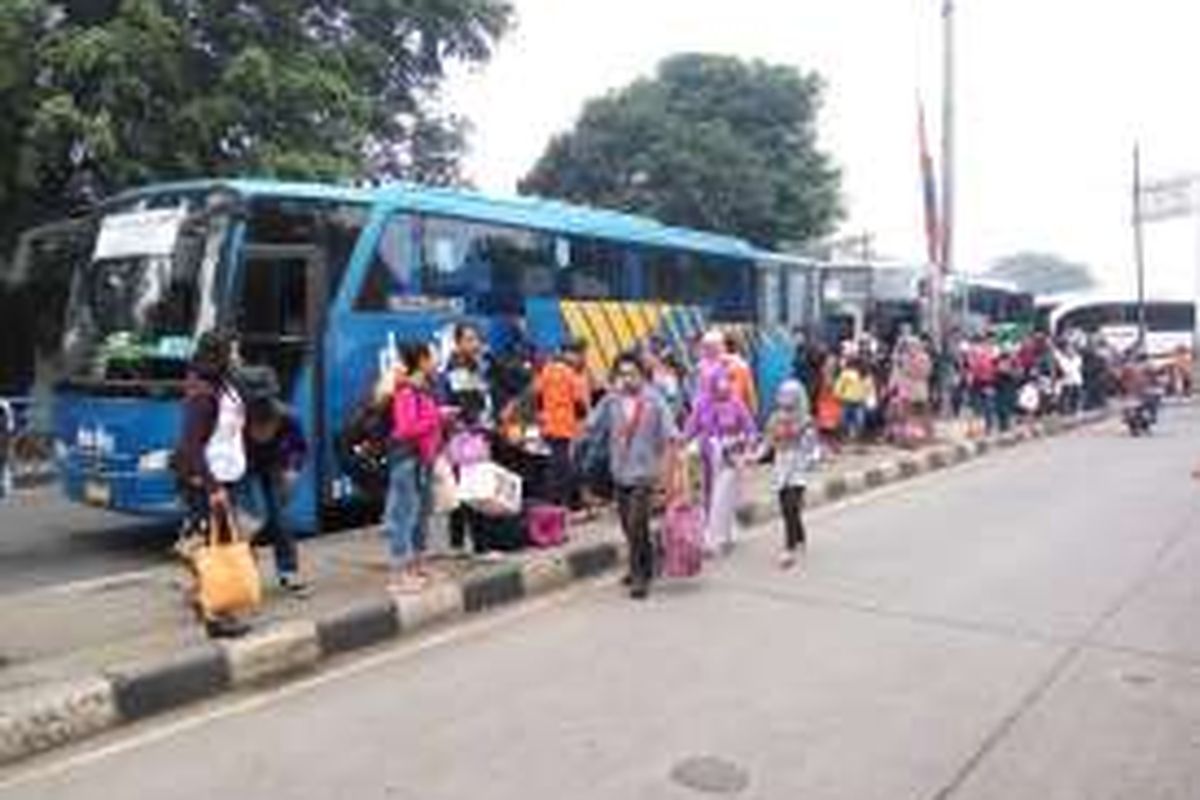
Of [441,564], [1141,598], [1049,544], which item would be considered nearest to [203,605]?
[441,564]

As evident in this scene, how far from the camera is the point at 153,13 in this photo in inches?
922

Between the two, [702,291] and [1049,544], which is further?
[702,291]

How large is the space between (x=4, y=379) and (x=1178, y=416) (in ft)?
74.8

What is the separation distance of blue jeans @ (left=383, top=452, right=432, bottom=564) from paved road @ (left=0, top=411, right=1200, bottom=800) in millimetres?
803

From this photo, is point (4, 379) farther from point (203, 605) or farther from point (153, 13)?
point (203, 605)

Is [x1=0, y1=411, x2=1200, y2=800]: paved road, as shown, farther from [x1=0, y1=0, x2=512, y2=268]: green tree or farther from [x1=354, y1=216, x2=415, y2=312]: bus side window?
Result: [x1=0, y1=0, x2=512, y2=268]: green tree

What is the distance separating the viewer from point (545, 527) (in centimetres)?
1335

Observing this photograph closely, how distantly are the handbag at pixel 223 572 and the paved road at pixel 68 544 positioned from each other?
121 inches

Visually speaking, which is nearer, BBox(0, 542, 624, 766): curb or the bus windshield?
BBox(0, 542, 624, 766): curb

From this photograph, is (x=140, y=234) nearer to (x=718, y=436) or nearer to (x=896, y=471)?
(x=718, y=436)

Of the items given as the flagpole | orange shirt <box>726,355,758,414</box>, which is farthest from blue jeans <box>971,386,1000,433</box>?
orange shirt <box>726,355,758,414</box>

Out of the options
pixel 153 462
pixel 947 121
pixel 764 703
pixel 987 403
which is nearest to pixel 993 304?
pixel 987 403

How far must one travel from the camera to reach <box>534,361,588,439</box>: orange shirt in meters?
15.4

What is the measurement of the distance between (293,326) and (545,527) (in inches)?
106
